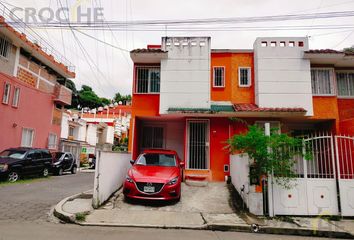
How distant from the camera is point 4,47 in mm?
16438

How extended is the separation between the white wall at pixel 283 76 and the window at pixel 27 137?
16.2m

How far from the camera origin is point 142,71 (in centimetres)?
1305

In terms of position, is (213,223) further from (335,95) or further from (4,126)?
(4,126)

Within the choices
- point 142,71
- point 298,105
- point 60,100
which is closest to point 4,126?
point 60,100

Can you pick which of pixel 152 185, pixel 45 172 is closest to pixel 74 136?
pixel 45 172

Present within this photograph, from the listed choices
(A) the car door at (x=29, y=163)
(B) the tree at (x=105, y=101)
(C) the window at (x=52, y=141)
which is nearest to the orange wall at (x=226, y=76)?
(A) the car door at (x=29, y=163)

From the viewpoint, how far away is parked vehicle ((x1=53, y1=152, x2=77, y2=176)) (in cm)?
1822

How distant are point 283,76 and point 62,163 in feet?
53.6

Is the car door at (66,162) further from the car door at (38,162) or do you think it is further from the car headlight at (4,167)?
the car headlight at (4,167)

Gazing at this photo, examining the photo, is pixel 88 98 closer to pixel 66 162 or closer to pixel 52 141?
pixel 52 141

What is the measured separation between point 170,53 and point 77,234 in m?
9.48

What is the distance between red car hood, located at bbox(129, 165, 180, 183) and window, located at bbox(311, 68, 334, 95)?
851cm

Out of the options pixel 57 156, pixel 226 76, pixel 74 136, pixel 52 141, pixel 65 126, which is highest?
pixel 226 76

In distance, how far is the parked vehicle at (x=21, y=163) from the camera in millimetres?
12914
